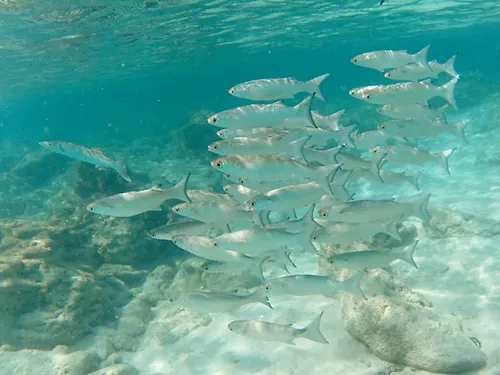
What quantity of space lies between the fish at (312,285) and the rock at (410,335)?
17.3 inches

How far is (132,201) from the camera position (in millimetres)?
5160

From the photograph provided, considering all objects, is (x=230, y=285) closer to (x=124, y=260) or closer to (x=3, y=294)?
(x=124, y=260)

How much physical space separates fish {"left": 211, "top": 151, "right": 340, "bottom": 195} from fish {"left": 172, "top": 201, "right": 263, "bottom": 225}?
0.53 meters

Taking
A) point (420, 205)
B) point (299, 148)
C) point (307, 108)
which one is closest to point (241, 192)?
point (299, 148)

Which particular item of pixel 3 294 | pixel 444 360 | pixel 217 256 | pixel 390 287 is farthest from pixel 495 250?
pixel 3 294

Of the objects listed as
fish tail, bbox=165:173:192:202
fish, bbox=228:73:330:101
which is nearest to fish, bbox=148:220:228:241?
fish tail, bbox=165:173:192:202

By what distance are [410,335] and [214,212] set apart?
3.10 m

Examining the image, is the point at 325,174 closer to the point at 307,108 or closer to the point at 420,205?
the point at 307,108

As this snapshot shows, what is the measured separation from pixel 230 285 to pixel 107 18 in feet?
Answer: 59.4

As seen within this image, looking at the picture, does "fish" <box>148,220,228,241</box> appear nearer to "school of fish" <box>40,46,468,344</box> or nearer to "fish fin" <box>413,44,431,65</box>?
"school of fish" <box>40,46,468,344</box>

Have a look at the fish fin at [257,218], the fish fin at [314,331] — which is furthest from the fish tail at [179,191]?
the fish fin at [314,331]

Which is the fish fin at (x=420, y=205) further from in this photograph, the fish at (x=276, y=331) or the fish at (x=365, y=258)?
the fish at (x=276, y=331)

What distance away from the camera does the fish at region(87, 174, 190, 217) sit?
5105 mm

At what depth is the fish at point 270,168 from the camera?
4973 millimetres
